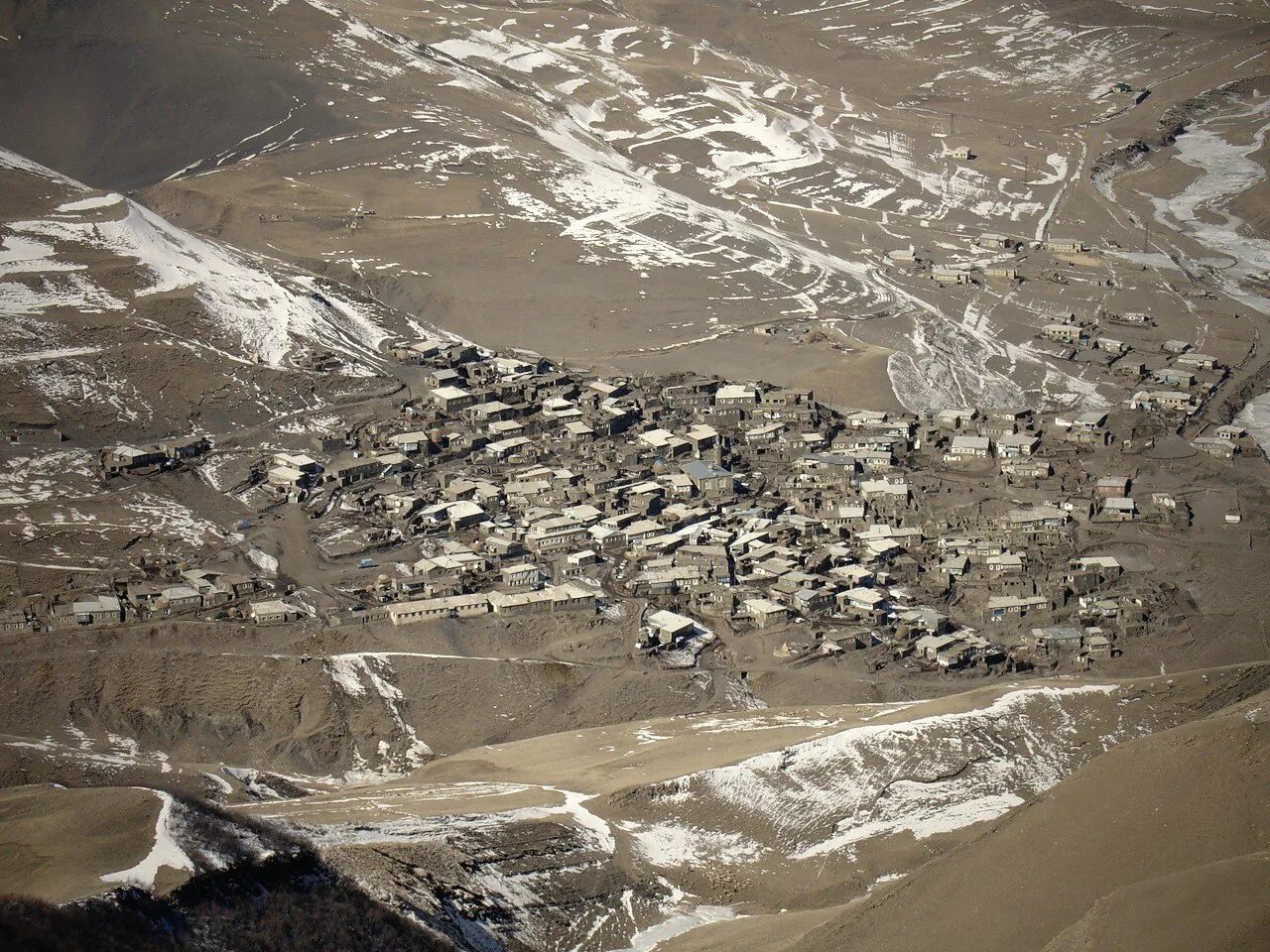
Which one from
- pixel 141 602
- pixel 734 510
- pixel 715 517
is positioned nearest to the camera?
pixel 141 602

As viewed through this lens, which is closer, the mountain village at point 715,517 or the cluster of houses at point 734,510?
the mountain village at point 715,517

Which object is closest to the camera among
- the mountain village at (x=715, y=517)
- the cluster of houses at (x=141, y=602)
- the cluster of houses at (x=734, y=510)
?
the cluster of houses at (x=141, y=602)

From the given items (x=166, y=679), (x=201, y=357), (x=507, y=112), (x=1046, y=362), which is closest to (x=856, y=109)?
(x=507, y=112)

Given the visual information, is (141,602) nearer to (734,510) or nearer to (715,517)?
(715,517)

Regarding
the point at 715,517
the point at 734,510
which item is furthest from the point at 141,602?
the point at 734,510

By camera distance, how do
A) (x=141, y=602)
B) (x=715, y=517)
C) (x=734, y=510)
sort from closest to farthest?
(x=141, y=602), (x=715, y=517), (x=734, y=510)

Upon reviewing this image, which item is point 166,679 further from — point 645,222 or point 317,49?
point 317,49

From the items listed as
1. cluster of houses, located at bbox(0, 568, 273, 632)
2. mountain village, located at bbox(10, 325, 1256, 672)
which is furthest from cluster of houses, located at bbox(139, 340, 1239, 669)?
cluster of houses, located at bbox(0, 568, 273, 632)

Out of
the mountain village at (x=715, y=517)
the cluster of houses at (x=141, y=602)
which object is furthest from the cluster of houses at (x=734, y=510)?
the cluster of houses at (x=141, y=602)

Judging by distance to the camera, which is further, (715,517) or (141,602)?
(715,517)

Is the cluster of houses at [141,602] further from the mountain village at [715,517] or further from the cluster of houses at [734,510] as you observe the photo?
the cluster of houses at [734,510]

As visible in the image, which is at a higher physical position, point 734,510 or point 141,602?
point 734,510
